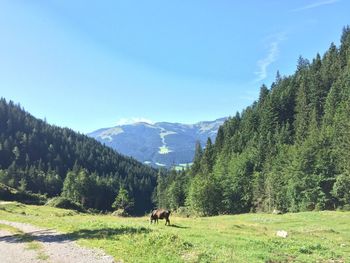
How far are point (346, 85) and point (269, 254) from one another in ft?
415

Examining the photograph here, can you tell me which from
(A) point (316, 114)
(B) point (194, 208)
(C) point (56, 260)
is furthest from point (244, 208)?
(C) point (56, 260)

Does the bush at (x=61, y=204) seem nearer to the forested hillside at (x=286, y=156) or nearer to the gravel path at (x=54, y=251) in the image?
the forested hillside at (x=286, y=156)

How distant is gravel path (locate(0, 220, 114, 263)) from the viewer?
24461 mm

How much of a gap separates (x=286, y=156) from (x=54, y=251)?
10405 cm

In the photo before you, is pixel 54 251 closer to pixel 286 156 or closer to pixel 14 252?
pixel 14 252

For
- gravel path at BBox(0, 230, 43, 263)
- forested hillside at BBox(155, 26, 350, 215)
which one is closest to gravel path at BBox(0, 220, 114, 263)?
gravel path at BBox(0, 230, 43, 263)

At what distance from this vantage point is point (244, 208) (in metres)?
128

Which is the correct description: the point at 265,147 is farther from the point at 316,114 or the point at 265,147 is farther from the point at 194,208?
the point at 194,208

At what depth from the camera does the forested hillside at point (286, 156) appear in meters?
105

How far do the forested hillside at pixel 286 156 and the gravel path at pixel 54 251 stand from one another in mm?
80023

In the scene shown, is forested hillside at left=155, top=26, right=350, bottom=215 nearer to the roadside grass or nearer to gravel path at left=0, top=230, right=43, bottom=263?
the roadside grass

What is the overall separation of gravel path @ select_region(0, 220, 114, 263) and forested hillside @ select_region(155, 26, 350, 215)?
263 ft

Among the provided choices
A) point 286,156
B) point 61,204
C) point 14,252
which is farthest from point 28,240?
point 286,156

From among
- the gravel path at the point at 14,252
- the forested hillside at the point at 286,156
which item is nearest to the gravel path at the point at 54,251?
the gravel path at the point at 14,252
